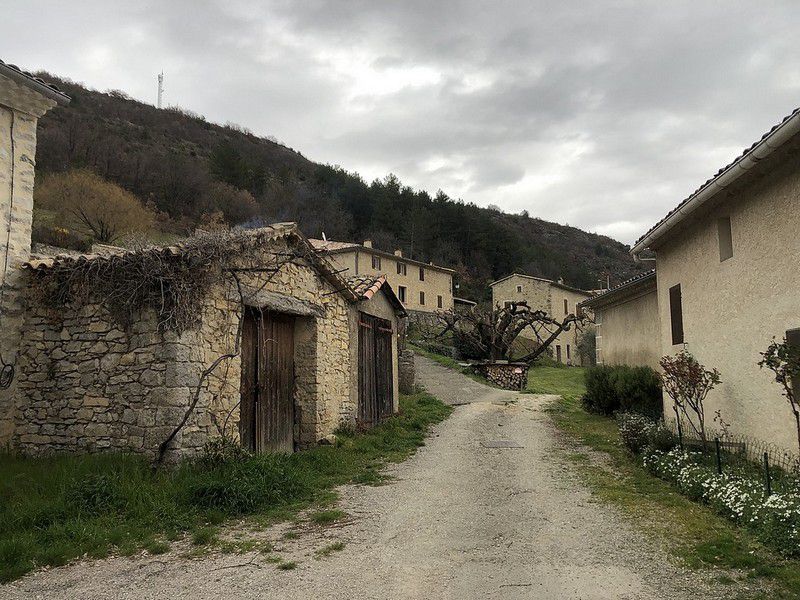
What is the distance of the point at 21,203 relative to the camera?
8273 millimetres

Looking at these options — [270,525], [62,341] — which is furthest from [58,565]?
[62,341]

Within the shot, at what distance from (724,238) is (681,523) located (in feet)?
14.8

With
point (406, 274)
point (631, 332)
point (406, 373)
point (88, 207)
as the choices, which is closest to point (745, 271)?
point (631, 332)

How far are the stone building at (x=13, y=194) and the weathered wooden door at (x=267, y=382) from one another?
10.0 ft

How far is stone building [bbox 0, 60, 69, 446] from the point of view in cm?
784

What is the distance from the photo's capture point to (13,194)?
8.17 meters

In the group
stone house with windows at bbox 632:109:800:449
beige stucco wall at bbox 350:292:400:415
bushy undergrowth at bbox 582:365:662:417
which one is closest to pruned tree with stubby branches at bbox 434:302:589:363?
bushy undergrowth at bbox 582:365:662:417

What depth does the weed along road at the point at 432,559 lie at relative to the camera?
433cm

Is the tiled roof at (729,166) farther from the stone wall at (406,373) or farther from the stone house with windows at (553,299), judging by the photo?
the stone house with windows at (553,299)

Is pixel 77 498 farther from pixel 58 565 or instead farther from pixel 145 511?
pixel 58 565

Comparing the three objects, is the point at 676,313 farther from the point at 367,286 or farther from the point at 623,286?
the point at 367,286

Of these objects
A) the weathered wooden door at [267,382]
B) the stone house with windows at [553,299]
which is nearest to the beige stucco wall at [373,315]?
the weathered wooden door at [267,382]

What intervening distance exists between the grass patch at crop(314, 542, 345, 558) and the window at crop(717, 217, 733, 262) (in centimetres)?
672

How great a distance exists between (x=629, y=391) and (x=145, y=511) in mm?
10268
